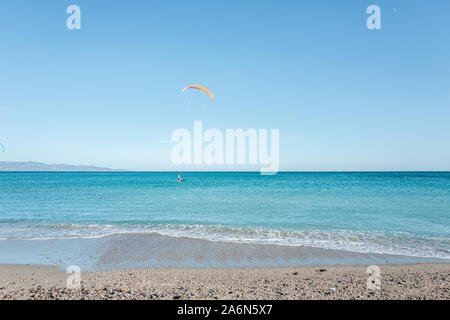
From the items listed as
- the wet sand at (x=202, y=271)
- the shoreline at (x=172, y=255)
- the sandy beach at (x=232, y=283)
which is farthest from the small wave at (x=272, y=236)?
the sandy beach at (x=232, y=283)

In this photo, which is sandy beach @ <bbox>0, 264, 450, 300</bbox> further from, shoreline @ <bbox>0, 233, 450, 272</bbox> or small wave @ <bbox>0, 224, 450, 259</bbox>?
small wave @ <bbox>0, 224, 450, 259</bbox>

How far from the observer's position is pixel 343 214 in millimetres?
19125

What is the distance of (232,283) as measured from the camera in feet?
24.2

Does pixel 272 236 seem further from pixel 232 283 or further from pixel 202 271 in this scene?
pixel 232 283

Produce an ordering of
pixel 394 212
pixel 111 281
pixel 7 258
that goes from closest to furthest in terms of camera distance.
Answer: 1. pixel 111 281
2. pixel 7 258
3. pixel 394 212

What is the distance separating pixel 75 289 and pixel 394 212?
21.6 m

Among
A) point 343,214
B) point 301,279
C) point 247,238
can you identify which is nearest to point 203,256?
point 247,238

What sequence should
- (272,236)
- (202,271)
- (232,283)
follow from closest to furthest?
(232,283) → (202,271) → (272,236)

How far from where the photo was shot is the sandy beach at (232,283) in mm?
6430

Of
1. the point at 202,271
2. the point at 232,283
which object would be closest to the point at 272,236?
the point at 202,271

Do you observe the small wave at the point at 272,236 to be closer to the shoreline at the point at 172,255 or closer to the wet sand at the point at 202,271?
the shoreline at the point at 172,255
